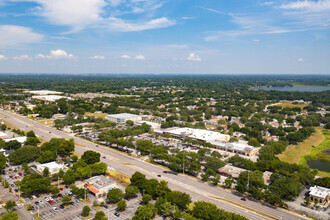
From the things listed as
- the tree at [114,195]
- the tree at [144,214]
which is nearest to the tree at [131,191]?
the tree at [114,195]

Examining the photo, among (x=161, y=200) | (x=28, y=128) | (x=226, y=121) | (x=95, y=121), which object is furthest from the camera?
(x=226, y=121)

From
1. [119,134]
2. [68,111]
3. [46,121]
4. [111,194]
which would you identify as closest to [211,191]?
[111,194]

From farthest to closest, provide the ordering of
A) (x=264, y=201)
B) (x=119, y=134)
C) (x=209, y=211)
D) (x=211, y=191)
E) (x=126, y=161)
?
1. (x=119, y=134)
2. (x=126, y=161)
3. (x=211, y=191)
4. (x=264, y=201)
5. (x=209, y=211)

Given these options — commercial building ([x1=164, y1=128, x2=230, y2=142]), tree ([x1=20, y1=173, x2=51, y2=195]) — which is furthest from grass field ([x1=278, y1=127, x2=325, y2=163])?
tree ([x1=20, y1=173, x2=51, y2=195])

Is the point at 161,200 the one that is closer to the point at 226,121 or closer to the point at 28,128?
the point at 28,128

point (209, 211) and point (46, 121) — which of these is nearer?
point (209, 211)

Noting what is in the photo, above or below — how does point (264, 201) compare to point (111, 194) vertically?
below

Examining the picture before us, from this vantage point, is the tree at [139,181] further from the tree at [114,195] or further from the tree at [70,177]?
the tree at [70,177]
